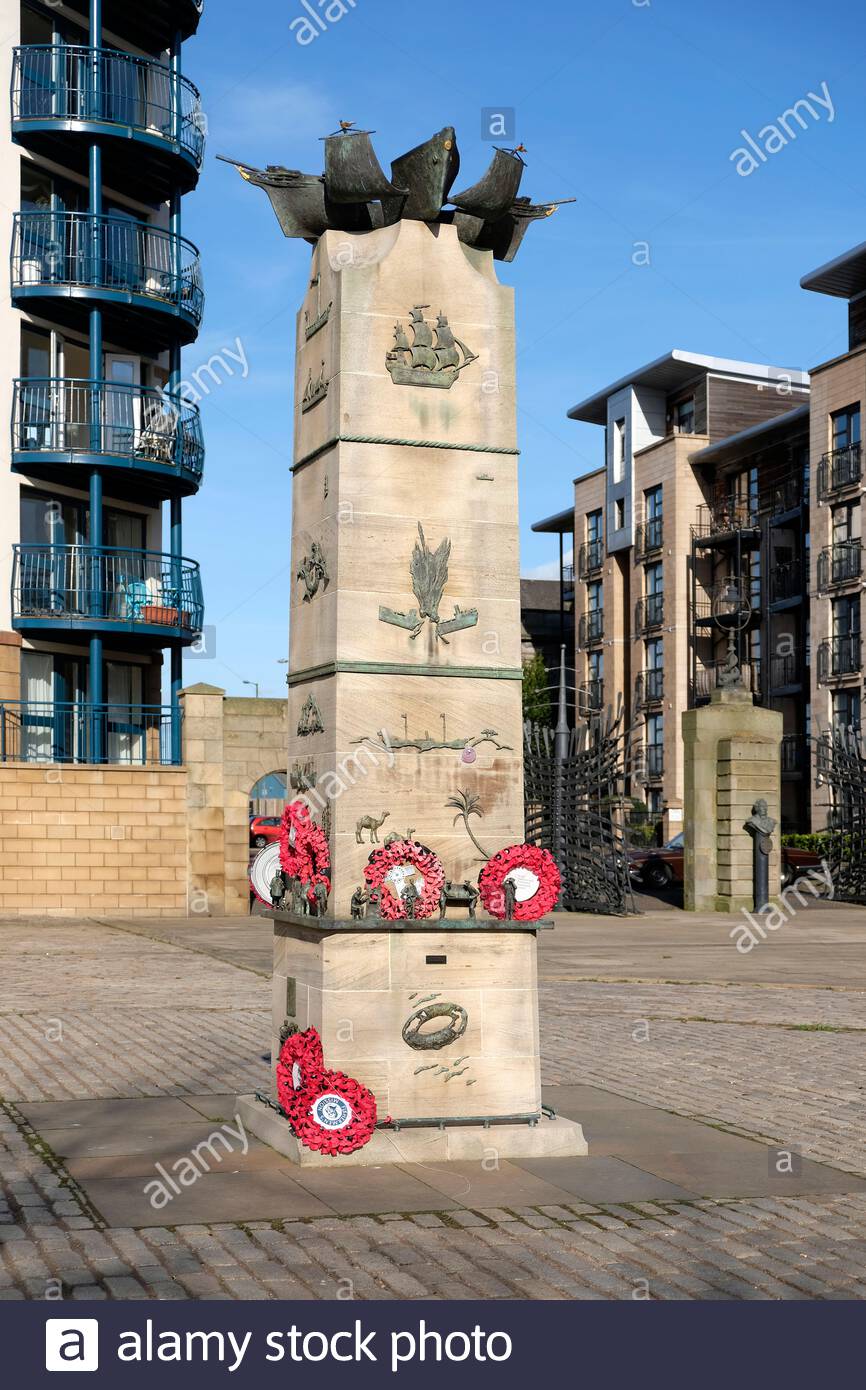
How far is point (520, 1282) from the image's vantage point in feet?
19.6

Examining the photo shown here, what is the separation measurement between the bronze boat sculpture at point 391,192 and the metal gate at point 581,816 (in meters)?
18.8

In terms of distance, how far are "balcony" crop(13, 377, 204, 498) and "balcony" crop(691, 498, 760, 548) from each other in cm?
2574

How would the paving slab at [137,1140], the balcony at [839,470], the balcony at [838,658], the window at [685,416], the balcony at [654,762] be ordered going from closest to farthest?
the paving slab at [137,1140], the balcony at [839,470], the balcony at [838,658], the balcony at [654,762], the window at [685,416]

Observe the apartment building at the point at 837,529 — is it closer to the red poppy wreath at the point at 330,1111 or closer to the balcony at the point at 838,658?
the balcony at the point at 838,658

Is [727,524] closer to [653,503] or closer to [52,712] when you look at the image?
[653,503]

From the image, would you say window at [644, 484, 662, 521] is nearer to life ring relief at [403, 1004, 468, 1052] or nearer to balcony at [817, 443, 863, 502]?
balcony at [817, 443, 863, 502]

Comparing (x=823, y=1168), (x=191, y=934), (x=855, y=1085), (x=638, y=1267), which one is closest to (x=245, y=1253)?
(x=638, y=1267)

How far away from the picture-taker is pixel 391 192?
28.9 ft

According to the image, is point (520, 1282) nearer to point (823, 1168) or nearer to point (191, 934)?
point (823, 1168)

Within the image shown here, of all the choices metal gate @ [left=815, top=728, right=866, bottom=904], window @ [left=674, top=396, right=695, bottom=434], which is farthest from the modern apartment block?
window @ [left=674, top=396, right=695, bottom=434]

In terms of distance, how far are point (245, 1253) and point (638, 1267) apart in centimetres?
157

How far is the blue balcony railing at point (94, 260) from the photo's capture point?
32.1 meters

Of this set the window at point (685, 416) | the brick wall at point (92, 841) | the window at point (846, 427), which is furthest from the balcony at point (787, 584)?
the brick wall at point (92, 841)

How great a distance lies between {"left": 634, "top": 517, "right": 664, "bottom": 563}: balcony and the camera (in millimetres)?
60375
